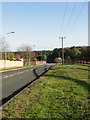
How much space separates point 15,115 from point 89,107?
253 centimetres

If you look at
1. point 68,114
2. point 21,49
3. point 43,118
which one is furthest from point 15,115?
point 21,49

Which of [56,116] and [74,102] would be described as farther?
[74,102]

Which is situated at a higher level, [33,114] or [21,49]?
[21,49]

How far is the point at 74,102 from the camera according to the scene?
5797 millimetres

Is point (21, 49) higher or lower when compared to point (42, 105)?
higher

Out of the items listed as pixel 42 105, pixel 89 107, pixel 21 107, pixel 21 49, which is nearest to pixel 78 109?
pixel 89 107

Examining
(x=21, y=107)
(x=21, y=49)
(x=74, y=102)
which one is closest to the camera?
(x=21, y=107)

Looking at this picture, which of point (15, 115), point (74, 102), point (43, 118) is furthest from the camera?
point (74, 102)

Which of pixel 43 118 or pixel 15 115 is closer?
pixel 43 118

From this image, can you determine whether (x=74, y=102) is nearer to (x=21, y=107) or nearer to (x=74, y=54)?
(x=21, y=107)

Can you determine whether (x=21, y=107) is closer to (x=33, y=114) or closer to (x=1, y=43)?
(x=33, y=114)

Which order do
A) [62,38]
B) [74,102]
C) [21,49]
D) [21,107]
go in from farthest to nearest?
1. [21,49]
2. [62,38]
3. [74,102]
4. [21,107]

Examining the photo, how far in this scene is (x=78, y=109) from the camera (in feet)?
16.6

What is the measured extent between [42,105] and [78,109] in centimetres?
129
